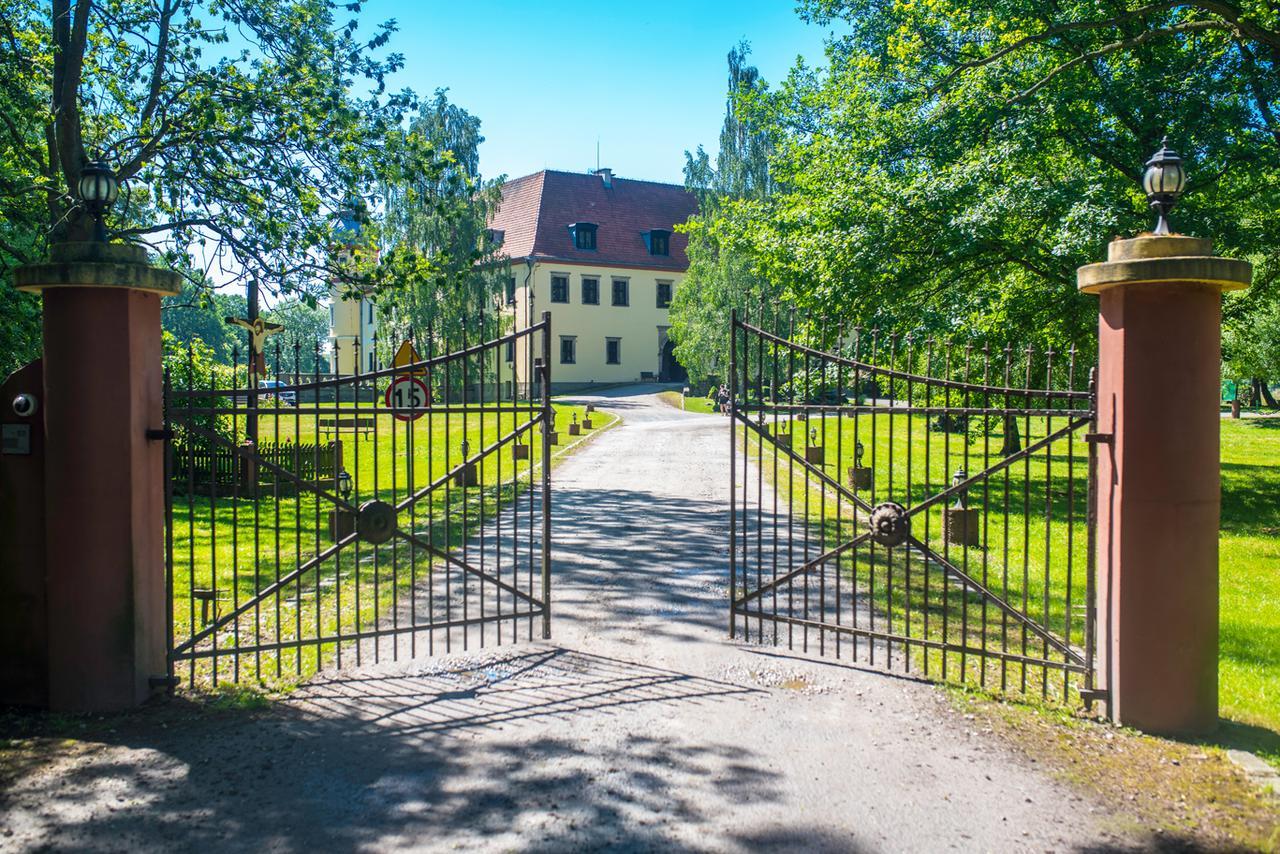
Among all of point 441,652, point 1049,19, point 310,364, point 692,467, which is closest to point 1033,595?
point 441,652

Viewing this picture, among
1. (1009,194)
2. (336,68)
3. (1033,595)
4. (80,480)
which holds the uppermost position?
(336,68)

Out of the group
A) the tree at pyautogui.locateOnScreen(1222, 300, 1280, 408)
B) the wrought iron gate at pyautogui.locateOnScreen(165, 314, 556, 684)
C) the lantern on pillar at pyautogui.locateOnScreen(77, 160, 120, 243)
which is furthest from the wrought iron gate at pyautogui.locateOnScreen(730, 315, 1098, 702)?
the tree at pyautogui.locateOnScreen(1222, 300, 1280, 408)

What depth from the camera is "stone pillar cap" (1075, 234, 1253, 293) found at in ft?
17.3

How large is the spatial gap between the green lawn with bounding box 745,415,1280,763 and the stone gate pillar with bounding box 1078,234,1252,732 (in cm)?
33

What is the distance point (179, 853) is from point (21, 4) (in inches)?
568

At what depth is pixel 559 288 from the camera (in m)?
55.0

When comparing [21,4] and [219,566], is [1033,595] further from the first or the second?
[21,4]

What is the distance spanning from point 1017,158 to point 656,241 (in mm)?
45584

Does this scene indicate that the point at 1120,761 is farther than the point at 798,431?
No

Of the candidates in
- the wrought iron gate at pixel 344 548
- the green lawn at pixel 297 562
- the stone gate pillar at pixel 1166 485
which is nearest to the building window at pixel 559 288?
the green lawn at pixel 297 562

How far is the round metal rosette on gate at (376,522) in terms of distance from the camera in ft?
21.4

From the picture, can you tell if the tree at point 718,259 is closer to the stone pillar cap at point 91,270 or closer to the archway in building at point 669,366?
the archway in building at point 669,366

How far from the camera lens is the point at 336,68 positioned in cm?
1438

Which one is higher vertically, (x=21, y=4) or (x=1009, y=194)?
(x=21, y=4)
